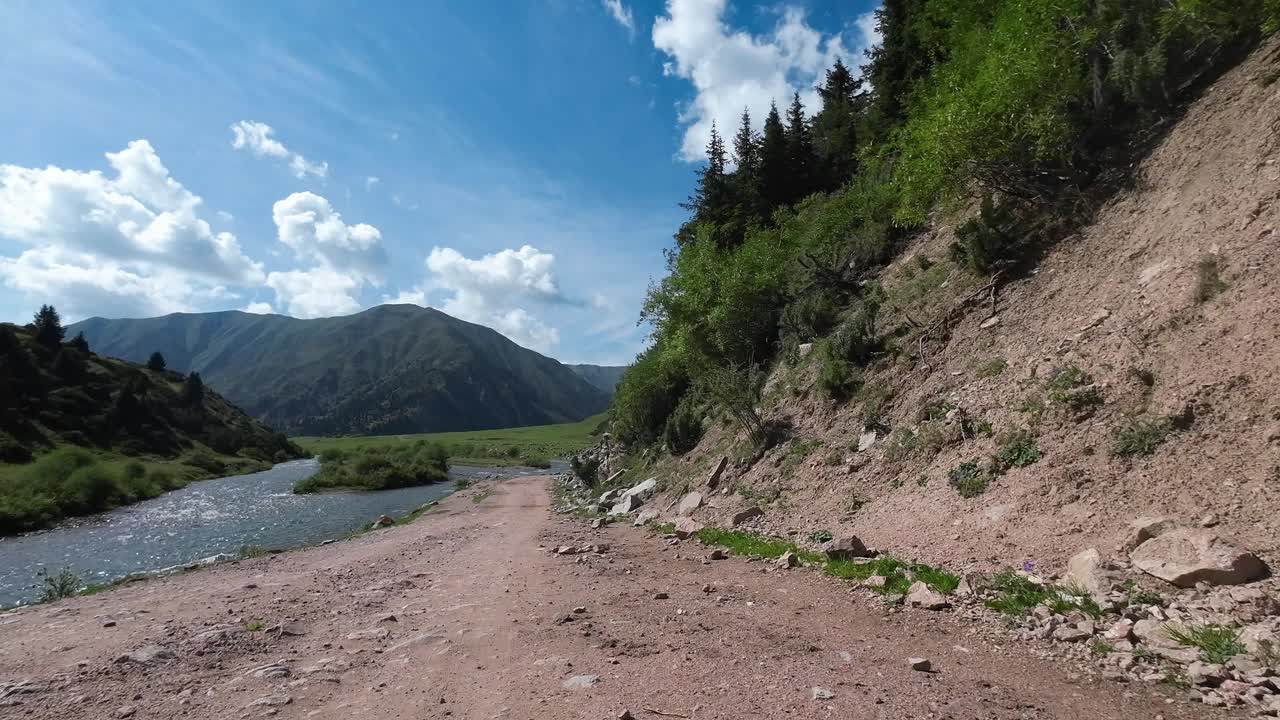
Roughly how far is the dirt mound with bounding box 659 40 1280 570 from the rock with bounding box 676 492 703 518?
1270 mm

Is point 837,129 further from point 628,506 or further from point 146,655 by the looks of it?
point 146,655

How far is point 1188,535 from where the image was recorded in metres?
6.70

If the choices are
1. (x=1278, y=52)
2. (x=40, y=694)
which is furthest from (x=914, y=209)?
(x=40, y=694)

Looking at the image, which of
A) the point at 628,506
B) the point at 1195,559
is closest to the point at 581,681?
the point at 1195,559

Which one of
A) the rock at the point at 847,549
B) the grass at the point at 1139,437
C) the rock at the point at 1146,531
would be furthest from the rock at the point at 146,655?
the grass at the point at 1139,437

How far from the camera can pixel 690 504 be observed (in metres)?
18.6

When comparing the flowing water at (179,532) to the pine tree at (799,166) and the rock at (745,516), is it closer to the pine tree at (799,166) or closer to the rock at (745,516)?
the rock at (745,516)

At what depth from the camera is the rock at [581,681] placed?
5.71m

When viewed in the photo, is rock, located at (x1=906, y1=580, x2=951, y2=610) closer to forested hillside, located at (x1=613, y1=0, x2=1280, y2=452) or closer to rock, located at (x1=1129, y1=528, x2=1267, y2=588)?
rock, located at (x1=1129, y1=528, x2=1267, y2=588)

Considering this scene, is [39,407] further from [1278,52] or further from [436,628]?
[1278,52]

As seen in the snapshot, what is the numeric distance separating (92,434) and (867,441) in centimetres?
9827

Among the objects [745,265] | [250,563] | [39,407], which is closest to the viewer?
[250,563]

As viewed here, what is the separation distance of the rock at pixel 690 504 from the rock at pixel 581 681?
12.4 m

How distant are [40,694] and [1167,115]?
25630 mm
